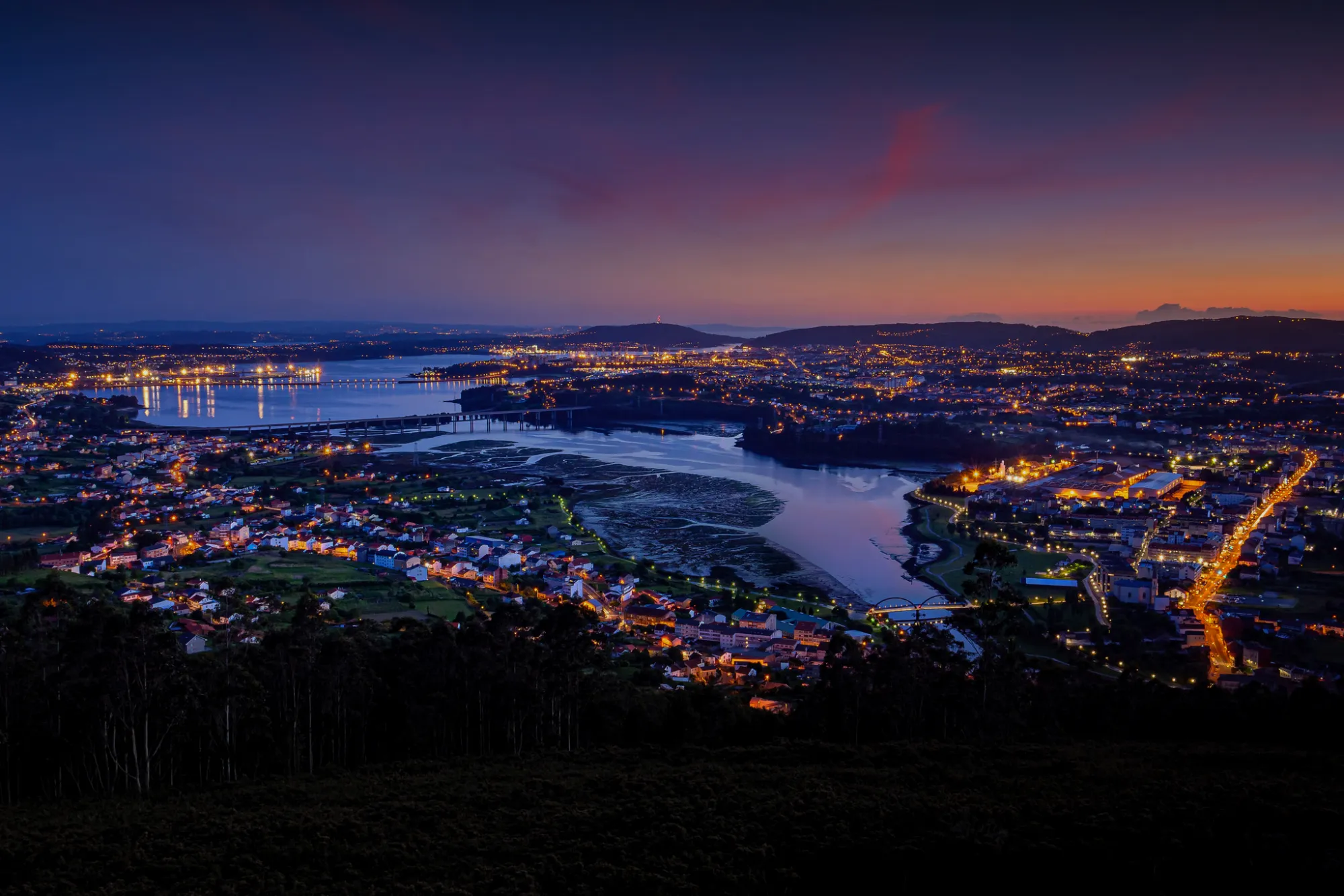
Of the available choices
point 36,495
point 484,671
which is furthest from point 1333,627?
point 36,495

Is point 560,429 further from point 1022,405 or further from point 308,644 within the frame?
point 308,644

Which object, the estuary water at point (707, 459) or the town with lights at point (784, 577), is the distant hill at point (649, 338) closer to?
the estuary water at point (707, 459)

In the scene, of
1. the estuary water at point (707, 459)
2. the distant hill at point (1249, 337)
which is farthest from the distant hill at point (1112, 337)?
the estuary water at point (707, 459)

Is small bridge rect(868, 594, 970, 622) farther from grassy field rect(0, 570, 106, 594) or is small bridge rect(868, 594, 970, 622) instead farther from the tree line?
grassy field rect(0, 570, 106, 594)

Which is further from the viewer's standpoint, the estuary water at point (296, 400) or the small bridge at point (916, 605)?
the estuary water at point (296, 400)

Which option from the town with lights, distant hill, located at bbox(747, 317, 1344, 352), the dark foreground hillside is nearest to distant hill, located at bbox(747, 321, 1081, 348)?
distant hill, located at bbox(747, 317, 1344, 352)

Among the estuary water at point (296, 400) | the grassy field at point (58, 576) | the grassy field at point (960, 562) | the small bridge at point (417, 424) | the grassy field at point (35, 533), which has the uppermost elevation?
the estuary water at point (296, 400)

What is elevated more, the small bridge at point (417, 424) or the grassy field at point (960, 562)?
the small bridge at point (417, 424)
